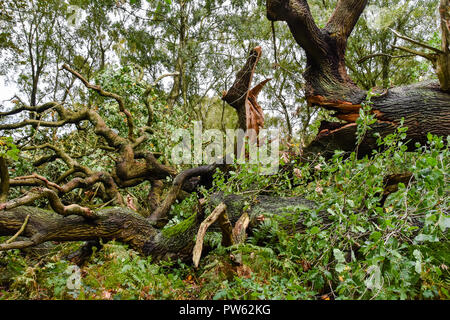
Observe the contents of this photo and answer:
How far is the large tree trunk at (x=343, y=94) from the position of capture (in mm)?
4008

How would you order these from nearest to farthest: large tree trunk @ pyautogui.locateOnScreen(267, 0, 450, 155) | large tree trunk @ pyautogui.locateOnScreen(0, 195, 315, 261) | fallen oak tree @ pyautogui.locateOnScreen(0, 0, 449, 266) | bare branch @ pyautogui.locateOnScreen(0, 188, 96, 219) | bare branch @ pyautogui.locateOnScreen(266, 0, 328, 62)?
bare branch @ pyautogui.locateOnScreen(0, 188, 96, 219)
large tree trunk @ pyautogui.locateOnScreen(0, 195, 315, 261)
fallen oak tree @ pyautogui.locateOnScreen(0, 0, 449, 266)
large tree trunk @ pyautogui.locateOnScreen(267, 0, 450, 155)
bare branch @ pyautogui.locateOnScreen(266, 0, 328, 62)

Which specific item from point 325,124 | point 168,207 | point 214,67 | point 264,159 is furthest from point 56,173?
point 214,67

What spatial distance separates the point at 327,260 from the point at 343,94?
281 centimetres

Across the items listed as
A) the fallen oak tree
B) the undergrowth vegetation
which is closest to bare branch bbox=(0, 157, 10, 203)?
the fallen oak tree

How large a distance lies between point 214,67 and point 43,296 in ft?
41.9

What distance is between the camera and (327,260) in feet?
7.88

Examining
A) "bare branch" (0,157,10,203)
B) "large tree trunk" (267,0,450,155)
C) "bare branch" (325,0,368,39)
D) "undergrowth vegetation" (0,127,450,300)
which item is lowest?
"undergrowth vegetation" (0,127,450,300)

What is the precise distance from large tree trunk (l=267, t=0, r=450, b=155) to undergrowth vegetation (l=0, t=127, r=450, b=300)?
72 centimetres

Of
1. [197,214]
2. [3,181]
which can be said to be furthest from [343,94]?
[3,181]

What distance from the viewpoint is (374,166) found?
2760 mm

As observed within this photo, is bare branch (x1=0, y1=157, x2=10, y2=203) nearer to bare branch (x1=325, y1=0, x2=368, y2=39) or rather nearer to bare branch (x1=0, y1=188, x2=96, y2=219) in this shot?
bare branch (x1=0, y1=188, x2=96, y2=219)

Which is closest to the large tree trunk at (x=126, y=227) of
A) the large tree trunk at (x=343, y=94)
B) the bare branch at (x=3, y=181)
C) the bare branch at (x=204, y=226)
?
the bare branch at (x=3, y=181)

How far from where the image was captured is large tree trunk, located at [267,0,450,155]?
4008mm

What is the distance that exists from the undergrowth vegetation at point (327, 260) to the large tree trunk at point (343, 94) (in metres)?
0.72
